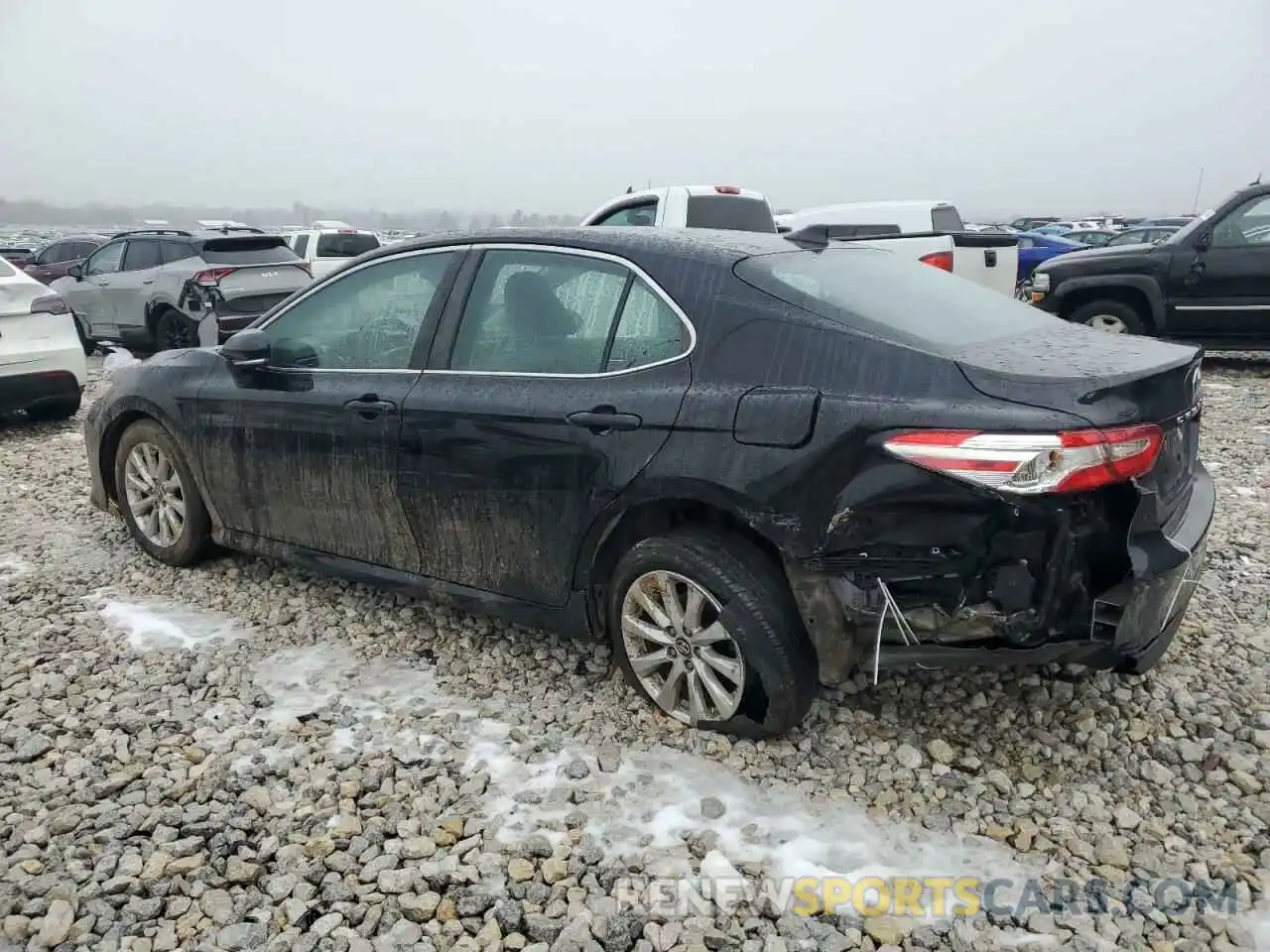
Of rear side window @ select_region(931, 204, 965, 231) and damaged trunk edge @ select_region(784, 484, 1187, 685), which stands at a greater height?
rear side window @ select_region(931, 204, 965, 231)

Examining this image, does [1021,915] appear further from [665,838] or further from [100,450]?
[100,450]

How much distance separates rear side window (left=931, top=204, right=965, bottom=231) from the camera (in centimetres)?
1252

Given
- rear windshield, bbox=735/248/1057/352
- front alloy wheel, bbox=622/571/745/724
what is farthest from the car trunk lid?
front alloy wheel, bbox=622/571/745/724

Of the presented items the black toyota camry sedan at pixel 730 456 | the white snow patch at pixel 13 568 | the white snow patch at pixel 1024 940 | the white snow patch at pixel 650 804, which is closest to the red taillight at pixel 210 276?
the white snow patch at pixel 13 568

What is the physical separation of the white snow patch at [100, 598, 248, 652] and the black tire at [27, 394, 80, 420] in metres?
4.37

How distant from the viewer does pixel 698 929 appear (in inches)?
89.6

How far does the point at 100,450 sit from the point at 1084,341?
4.43m

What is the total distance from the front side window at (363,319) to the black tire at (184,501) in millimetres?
823

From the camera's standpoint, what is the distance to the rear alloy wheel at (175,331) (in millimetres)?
10742

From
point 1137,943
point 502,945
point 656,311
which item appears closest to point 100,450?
point 656,311

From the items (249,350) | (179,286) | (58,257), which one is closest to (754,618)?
(249,350)

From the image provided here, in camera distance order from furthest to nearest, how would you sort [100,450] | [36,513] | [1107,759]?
1. [36,513]
2. [100,450]
3. [1107,759]

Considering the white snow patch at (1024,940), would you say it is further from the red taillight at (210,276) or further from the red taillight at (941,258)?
the red taillight at (210,276)

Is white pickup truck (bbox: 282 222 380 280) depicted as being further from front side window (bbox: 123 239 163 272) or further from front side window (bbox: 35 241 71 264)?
front side window (bbox: 35 241 71 264)
